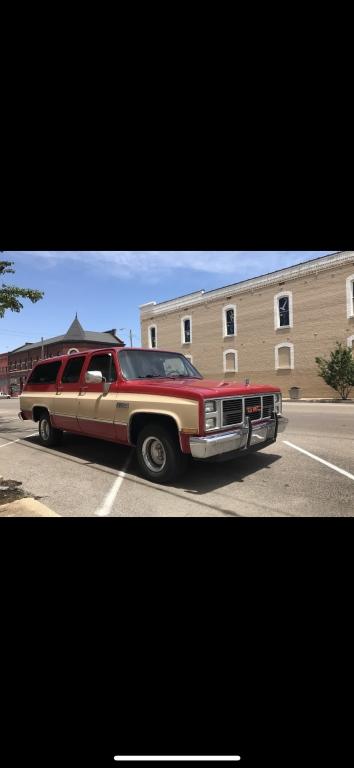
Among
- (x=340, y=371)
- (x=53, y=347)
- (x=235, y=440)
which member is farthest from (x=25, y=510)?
(x=53, y=347)

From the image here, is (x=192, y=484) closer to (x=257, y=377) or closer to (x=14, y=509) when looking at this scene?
(x=14, y=509)

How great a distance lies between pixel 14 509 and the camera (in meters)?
3.63

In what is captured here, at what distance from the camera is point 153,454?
190 inches

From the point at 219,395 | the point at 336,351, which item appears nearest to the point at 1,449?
the point at 219,395

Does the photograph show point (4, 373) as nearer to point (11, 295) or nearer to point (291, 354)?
point (291, 354)

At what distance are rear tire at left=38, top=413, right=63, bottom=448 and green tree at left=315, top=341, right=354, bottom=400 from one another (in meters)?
17.3

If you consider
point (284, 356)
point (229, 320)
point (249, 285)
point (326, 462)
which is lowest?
point (326, 462)

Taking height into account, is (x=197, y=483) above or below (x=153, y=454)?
below

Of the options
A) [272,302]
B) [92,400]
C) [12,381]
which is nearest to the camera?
[92,400]

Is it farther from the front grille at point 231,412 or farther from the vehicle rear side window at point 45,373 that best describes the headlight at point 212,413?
the vehicle rear side window at point 45,373

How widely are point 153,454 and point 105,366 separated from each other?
174cm

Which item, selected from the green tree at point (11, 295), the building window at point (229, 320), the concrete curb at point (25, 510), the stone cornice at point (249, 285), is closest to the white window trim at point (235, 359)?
the building window at point (229, 320)

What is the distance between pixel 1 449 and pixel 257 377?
21.0 m

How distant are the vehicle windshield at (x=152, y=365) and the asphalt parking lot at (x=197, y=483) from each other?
1431 millimetres
